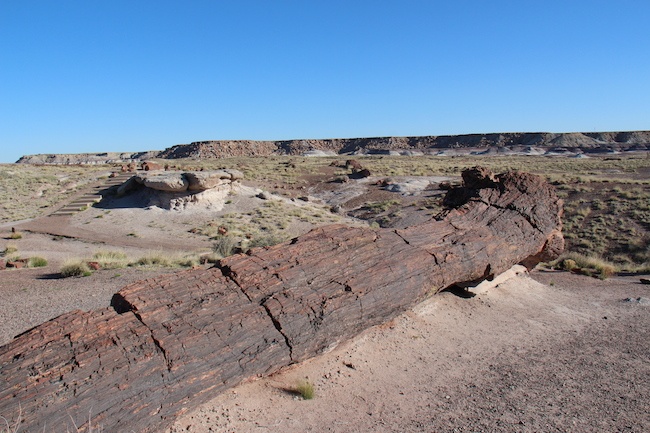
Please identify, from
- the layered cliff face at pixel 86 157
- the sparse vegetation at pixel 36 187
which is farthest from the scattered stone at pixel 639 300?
the layered cliff face at pixel 86 157

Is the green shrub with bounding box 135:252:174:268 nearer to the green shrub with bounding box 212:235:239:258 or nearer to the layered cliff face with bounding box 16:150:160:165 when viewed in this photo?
the green shrub with bounding box 212:235:239:258

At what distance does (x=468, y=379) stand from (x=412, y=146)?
330 feet

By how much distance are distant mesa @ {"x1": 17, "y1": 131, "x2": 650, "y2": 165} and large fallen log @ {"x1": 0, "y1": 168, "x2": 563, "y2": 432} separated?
80.0 meters

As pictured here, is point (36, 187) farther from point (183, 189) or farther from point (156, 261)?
point (156, 261)

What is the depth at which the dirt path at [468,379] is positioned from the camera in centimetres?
491

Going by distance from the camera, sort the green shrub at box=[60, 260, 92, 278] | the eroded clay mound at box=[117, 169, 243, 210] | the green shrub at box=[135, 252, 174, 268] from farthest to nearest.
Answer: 1. the eroded clay mound at box=[117, 169, 243, 210]
2. the green shrub at box=[135, 252, 174, 268]
3. the green shrub at box=[60, 260, 92, 278]

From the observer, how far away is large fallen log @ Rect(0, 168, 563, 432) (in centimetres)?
408

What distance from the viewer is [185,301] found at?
17.4 ft

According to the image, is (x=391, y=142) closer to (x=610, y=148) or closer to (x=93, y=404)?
(x=610, y=148)

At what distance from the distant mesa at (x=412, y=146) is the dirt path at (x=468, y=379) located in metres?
78.7

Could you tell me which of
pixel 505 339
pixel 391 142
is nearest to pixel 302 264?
pixel 505 339

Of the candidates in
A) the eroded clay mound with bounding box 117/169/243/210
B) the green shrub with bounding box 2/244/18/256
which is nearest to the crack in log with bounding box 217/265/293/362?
the green shrub with bounding box 2/244/18/256

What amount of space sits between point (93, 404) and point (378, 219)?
21.8m

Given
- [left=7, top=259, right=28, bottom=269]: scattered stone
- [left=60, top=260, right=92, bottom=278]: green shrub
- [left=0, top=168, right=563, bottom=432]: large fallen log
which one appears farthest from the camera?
[left=7, top=259, right=28, bottom=269]: scattered stone
